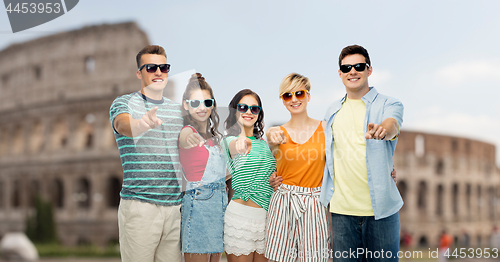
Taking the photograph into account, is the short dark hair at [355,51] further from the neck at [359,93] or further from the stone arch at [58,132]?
the stone arch at [58,132]

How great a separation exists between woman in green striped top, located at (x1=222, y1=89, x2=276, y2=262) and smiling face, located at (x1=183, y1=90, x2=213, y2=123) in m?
0.24

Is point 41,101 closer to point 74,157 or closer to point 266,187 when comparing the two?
point 74,157

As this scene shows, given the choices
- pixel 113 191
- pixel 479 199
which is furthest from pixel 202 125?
pixel 479 199

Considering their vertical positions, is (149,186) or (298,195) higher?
(149,186)

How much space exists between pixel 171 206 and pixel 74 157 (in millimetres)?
19977

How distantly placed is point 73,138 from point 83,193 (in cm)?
317

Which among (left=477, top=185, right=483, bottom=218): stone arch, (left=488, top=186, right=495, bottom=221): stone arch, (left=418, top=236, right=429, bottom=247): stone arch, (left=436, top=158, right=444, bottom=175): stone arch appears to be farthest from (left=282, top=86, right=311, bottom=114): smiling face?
(left=488, top=186, right=495, bottom=221): stone arch

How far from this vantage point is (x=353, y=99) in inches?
Answer: 114

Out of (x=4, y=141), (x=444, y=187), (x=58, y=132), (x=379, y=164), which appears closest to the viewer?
(x=379, y=164)

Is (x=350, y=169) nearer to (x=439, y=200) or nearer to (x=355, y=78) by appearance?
(x=355, y=78)

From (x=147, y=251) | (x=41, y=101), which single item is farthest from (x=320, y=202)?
(x=41, y=101)

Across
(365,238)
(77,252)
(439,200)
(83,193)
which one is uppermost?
(365,238)

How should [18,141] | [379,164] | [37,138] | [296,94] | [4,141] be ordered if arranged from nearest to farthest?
[379,164]
[296,94]
[37,138]
[18,141]
[4,141]

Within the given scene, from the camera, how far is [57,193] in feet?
71.9
